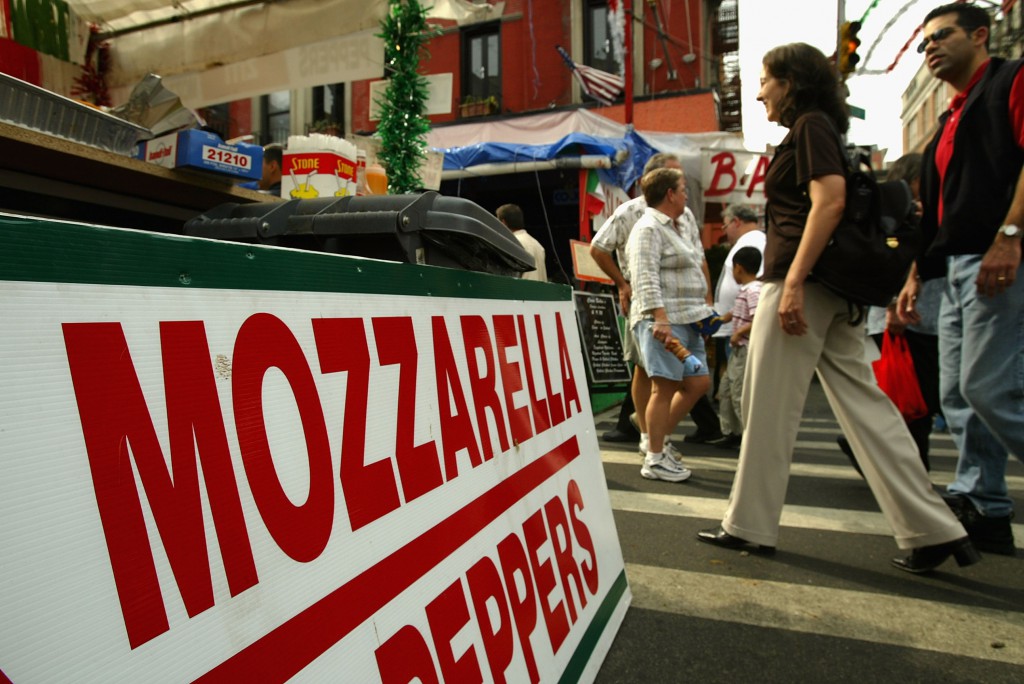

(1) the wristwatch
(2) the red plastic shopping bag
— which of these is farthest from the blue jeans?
(2) the red plastic shopping bag

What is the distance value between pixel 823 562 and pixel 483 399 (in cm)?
196

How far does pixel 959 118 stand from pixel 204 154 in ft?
9.49

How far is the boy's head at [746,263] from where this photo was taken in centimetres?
564

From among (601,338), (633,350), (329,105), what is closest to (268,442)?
(633,350)

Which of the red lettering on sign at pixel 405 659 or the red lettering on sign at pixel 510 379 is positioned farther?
the red lettering on sign at pixel 510 379

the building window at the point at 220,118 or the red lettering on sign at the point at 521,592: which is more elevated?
the building window at the point at 220,118

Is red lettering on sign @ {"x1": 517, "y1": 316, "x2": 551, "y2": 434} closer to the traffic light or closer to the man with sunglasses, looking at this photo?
the man with sunglasses

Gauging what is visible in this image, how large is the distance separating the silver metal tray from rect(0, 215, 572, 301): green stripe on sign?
1546 mm

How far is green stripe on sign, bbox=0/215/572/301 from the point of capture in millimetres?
723

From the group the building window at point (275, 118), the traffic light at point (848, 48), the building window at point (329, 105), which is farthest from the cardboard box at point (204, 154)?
the building window at point (275, 118)

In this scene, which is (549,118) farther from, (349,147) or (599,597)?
(599,597)

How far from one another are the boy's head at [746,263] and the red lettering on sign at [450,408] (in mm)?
4653

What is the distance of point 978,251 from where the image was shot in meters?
2.69

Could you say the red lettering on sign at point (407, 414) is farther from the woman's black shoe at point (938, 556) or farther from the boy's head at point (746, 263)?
the boy's head at point (746, 263)
